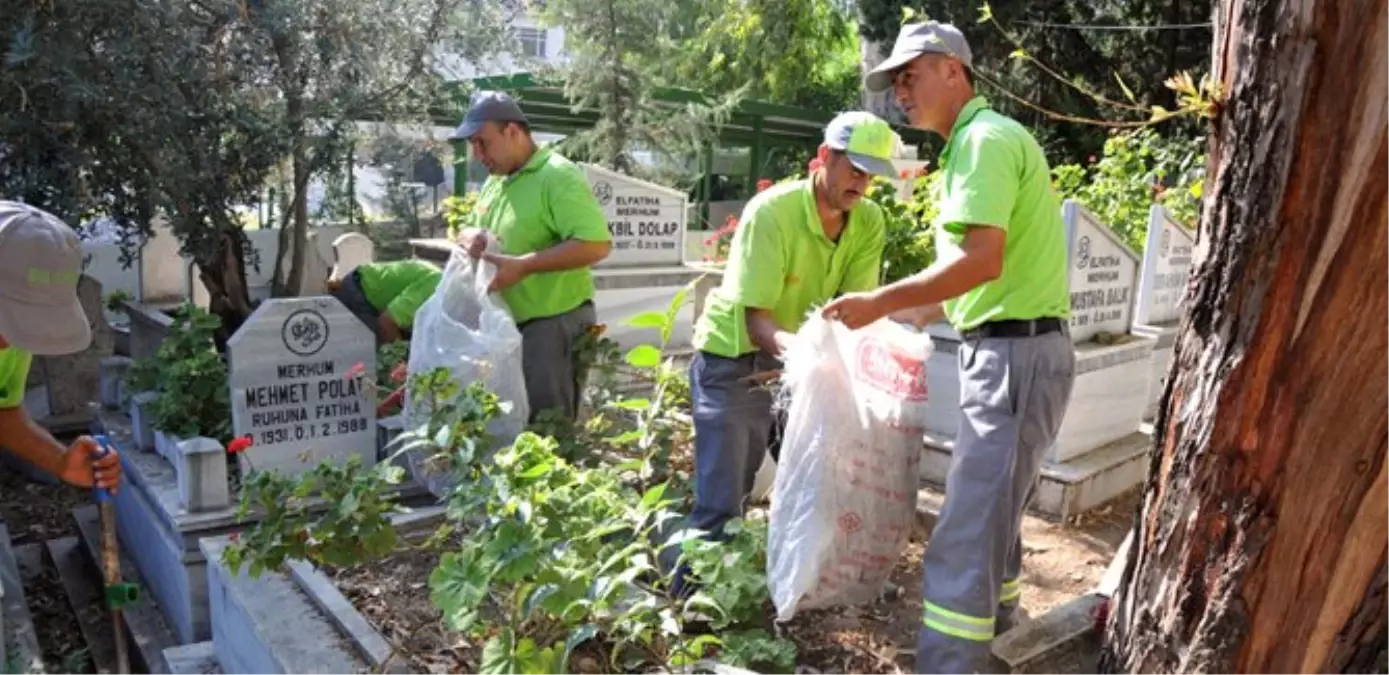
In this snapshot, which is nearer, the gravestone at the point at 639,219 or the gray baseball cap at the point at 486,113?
the gray baseball cap at the point at 486,113

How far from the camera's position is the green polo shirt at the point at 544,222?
3.91 m

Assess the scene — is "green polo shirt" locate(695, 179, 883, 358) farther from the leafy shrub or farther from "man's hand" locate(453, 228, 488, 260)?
the leafy shrub

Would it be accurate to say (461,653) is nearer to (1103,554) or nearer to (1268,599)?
(1268,599)

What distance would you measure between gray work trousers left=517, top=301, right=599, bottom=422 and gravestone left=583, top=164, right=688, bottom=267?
2.39 metres

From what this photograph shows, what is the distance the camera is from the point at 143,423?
4.83 meters

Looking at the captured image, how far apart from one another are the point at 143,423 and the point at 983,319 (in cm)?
398

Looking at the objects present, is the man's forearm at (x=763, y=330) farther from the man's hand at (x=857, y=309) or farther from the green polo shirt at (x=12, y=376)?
the green polo shirt at (x=12, y=376)

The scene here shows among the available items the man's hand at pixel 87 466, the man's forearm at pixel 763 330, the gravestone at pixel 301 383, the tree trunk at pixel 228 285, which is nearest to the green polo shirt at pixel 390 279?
the tree trunk at pixel 228 285

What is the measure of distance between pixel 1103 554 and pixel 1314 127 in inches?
109

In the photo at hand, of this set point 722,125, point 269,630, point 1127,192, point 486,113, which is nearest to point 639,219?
point 486,113

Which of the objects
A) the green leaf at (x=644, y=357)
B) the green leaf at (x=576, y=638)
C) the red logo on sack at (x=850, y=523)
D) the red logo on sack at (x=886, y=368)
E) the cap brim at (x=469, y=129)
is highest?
the cap brim at (x=469, y=129)

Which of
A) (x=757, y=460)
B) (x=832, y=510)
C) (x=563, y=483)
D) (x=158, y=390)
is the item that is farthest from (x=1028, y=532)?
(x=158, y=390)

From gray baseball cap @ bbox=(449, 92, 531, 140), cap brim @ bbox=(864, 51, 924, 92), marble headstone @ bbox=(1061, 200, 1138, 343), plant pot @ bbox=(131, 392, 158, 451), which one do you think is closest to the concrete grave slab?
plant pot @ bbox=(131, 392, 158, 451)

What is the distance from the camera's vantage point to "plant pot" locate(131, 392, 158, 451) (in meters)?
4.80
